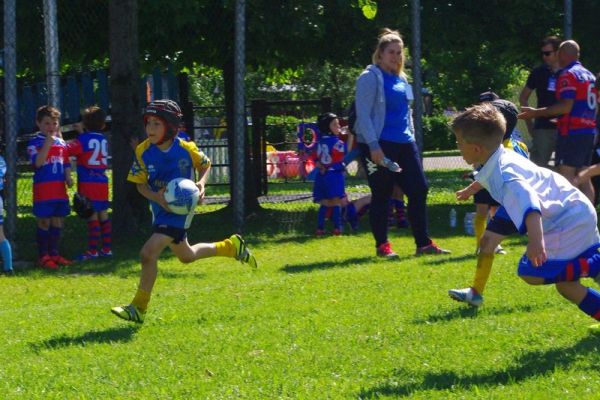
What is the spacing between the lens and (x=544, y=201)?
573 cm

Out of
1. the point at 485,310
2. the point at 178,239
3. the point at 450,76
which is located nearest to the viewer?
the point at 485,310

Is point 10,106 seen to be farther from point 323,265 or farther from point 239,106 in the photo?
point 323,265

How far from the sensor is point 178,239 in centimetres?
791

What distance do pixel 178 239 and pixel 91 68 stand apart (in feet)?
30.0

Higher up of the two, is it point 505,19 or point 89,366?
point 505,19

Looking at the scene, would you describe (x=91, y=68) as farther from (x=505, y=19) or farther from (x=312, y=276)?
(x=312, y=276)

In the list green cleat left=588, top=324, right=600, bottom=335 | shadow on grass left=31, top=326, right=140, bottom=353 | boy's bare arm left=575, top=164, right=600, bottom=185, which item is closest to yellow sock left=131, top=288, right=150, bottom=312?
shadow on grass left=31, top=326, right=140, bottom=353

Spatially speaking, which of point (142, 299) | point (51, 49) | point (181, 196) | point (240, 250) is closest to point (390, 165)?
point (240, 250)

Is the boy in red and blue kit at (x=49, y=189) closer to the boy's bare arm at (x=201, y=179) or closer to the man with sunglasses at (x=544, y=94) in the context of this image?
the boy's bare arm at (x=201, y=179)

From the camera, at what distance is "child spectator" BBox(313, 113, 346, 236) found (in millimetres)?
13891

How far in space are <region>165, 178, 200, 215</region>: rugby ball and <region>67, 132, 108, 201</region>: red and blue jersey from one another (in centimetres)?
467

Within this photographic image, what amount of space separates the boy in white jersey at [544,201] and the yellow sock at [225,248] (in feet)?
11.0

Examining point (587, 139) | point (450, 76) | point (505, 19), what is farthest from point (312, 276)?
point (450, 76)

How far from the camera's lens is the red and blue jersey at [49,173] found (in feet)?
38.8
